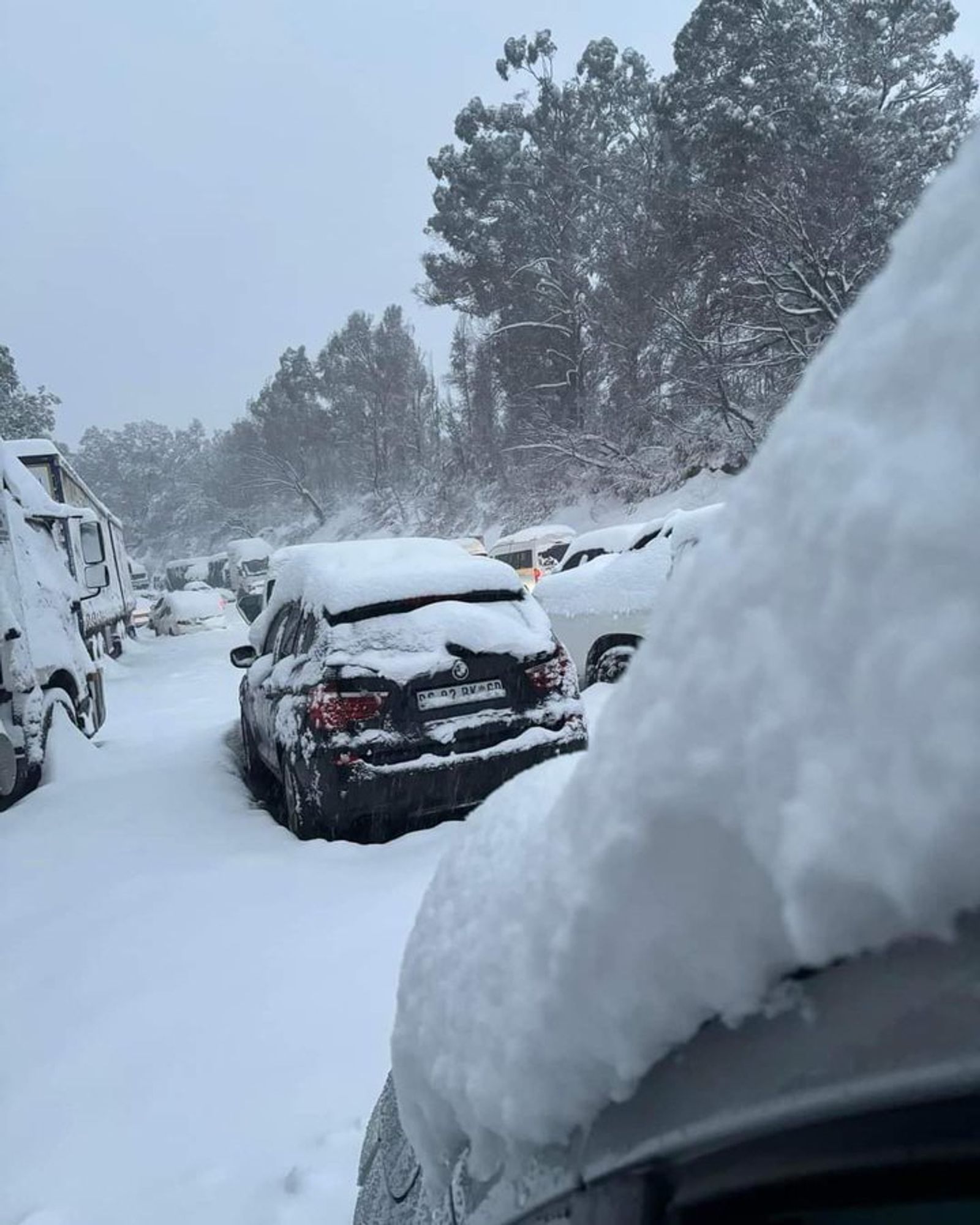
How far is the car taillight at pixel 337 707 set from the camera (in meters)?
4.48

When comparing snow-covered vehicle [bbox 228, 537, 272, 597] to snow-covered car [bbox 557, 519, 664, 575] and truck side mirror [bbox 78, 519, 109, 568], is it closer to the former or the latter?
snow-covered car [bbox 557, 519, 664, 575]

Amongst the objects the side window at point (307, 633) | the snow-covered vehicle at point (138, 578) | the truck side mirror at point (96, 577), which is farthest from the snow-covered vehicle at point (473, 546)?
the snow-covered vehicle at point (138, 578)

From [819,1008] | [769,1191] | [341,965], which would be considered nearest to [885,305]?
[819,1008]

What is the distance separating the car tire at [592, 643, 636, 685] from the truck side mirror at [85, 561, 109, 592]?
16.2ft

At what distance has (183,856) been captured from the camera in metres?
4.66

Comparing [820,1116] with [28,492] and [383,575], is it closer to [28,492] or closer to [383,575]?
[383,575]

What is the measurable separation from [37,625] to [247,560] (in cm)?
3839

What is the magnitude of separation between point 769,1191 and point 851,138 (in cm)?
3077

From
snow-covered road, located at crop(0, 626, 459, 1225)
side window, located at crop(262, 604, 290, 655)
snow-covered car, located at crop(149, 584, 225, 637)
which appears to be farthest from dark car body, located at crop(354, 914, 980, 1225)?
snow-covered car, located at crop(149, 584, 225, 637)

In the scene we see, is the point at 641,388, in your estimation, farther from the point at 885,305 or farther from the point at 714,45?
the point at 885,305

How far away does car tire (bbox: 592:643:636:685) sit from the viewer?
815cm

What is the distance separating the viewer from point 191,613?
82.6ft

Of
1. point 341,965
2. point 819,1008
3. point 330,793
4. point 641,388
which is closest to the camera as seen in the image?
point 819,1008

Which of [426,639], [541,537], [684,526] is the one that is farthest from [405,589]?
[541,537]
